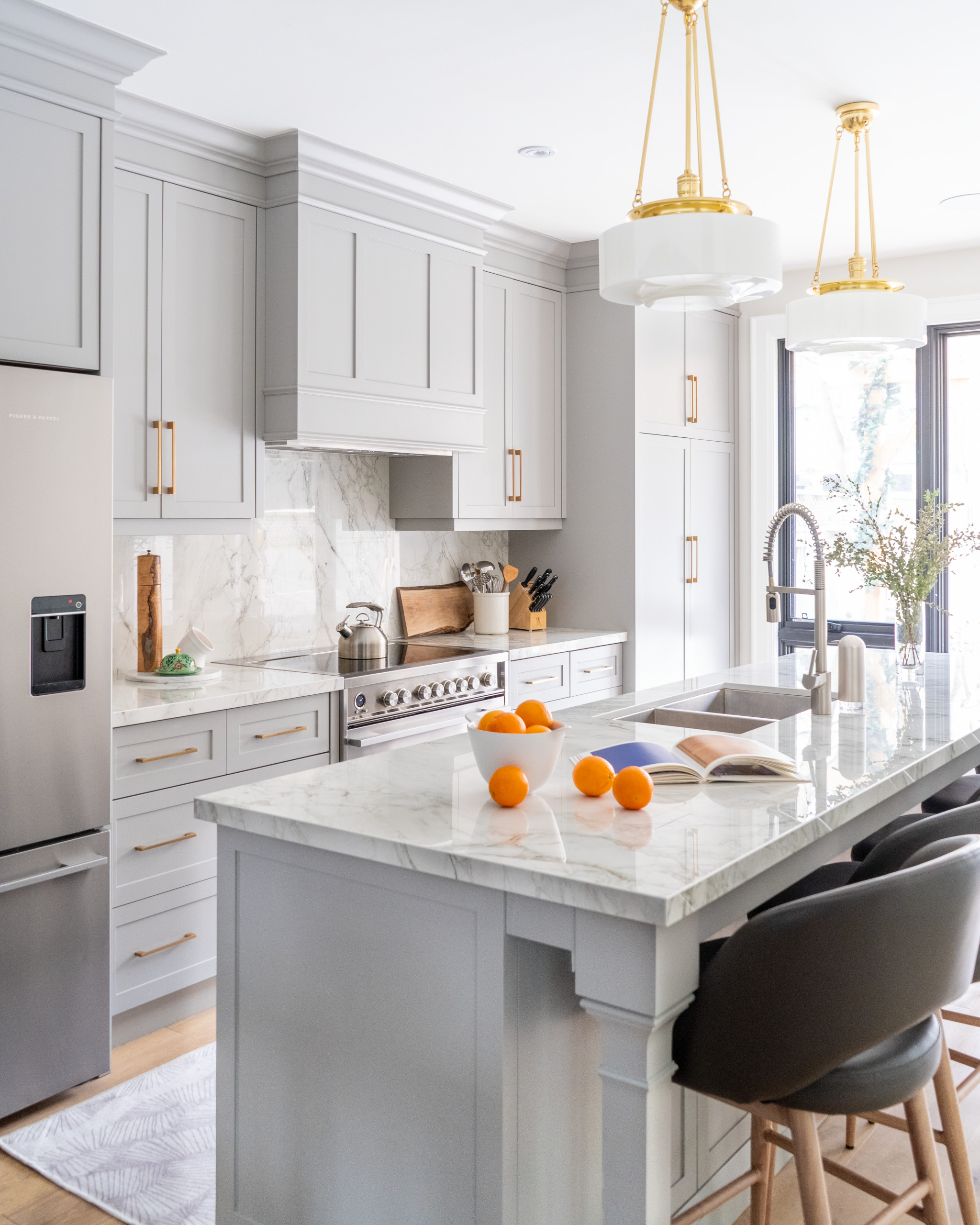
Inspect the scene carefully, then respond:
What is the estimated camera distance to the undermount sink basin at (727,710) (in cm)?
274

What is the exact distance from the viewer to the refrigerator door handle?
239 centimetres

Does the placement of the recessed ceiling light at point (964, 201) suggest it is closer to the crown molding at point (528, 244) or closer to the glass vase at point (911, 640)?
the crown molding at point (528, 244)

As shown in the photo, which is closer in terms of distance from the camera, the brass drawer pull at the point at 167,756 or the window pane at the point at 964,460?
the brass drawer pull at the point at 167,756

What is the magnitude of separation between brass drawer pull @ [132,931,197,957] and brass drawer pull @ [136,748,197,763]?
19.8 inches

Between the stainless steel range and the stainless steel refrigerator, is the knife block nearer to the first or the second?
the stainless steel range

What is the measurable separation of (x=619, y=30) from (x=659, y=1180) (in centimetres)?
247

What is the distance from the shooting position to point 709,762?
195 cm

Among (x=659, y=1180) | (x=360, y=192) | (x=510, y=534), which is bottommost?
(x=659, y=1180)

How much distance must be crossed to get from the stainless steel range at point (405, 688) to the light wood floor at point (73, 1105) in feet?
3.03

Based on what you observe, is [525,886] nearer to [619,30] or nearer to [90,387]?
[90,387]

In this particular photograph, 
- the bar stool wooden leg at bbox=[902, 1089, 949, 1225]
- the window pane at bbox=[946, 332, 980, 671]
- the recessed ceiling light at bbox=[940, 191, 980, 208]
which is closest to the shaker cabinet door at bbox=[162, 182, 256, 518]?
the bar stool wooden leg at bbox=[902, 1089, 949, 1225]

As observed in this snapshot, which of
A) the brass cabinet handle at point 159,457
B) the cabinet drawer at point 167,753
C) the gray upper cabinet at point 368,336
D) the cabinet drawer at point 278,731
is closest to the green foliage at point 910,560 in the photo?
the gray upper cabinet at point 368,336

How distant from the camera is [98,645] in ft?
8.36

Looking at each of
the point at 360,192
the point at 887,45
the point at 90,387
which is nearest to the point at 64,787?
the point at 90,387
